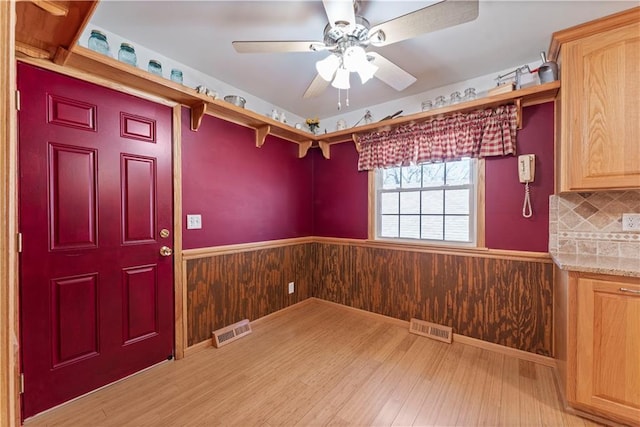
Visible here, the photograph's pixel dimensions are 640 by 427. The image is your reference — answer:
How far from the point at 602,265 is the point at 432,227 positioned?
136 centimetres

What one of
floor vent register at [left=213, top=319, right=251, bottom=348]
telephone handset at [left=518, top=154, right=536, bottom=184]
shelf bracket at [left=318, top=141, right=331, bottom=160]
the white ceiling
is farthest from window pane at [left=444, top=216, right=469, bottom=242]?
floor vent register at [left=213, top=319, right=251, bottom=348]

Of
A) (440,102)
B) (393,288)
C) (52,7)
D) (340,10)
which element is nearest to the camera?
(52,7)

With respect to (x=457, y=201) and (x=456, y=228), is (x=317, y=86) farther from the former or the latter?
(x=456, y=228)

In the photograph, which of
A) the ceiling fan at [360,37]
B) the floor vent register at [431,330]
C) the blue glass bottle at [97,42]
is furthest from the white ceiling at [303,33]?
the floor vent register at [431,330]

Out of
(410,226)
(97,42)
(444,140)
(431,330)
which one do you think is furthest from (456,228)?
(97,42)

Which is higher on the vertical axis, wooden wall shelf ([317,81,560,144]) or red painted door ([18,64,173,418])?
wooden wall shelf ([317,81,560,144])

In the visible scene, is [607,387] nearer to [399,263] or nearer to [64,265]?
[399,263]

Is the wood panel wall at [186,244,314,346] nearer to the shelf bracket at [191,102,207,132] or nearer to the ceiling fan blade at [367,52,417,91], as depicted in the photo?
the shelf bracket at [191,102,207,132]

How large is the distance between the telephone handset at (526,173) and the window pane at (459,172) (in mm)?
448

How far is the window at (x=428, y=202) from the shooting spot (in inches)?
104

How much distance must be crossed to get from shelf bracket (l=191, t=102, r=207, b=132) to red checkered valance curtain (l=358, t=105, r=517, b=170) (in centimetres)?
172

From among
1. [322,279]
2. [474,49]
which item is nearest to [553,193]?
[474,49]

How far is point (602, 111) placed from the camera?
5.48 ft

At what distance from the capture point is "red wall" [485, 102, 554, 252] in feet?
7.13
